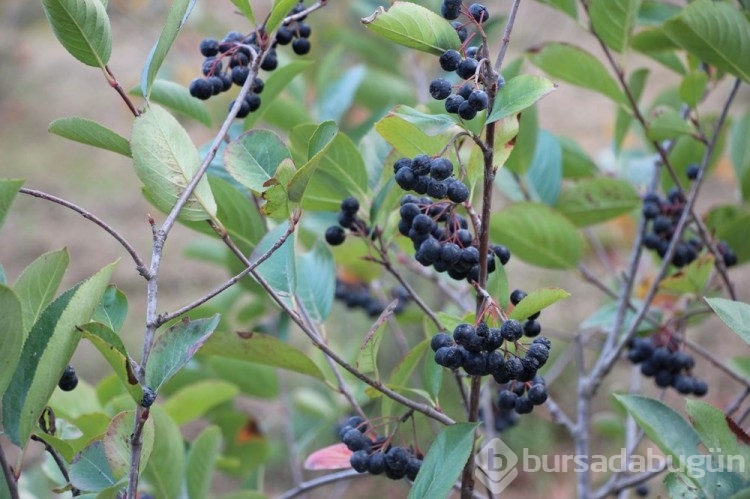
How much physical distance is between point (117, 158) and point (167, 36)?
4575 mm

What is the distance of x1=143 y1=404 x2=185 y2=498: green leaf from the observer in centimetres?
103

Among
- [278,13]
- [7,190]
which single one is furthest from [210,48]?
[7,190]

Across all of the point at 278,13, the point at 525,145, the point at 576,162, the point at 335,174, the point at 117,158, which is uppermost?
the point at 278,13

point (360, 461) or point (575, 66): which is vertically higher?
point (575, 66)

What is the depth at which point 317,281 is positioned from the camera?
3.68 feet

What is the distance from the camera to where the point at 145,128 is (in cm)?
78

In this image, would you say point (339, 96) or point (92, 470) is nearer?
point (92, 470)

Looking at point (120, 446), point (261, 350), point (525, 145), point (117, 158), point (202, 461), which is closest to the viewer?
Answer: point (120, 446)

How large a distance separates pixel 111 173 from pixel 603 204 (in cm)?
399

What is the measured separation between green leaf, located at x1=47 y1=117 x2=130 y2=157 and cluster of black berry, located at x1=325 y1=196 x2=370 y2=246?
0.26 m

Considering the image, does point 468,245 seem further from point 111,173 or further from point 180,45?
point 111,173

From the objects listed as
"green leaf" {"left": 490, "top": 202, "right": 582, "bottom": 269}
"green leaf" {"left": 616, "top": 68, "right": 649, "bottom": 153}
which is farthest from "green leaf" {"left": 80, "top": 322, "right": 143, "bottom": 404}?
"green leaf" {"left": 616, "top": 68, "right": 649, "bottom": 153}

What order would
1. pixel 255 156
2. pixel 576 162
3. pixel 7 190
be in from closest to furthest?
pixel 7 190, pixel 255 156, pixel 576 162

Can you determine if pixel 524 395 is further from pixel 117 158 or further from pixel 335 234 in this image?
pixel 117 158
